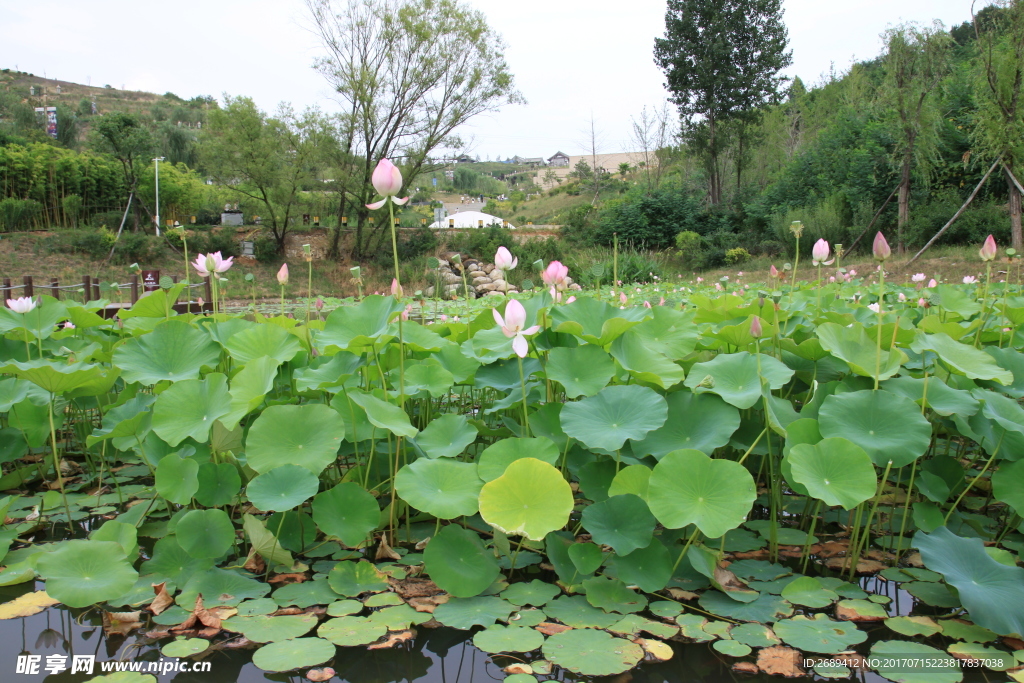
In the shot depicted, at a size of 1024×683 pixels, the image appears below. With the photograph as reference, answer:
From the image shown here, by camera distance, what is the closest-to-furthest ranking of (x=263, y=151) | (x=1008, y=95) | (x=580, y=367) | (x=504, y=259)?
(x=580, y=367) → (x=504, y=259) → (x=1008, y=95) → (x=263, y=151)

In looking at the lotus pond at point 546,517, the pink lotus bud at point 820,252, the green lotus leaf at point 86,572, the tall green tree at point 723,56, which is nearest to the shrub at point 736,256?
the tall green tree at point 723,56

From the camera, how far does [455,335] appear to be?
1938mm

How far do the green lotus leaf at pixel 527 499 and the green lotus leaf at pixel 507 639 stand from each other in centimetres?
16

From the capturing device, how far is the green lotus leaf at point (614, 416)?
1.13 meters

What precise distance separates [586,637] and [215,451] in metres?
0.90

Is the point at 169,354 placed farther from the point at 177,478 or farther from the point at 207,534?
the point at 207,534

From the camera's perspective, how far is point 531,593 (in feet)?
3.73

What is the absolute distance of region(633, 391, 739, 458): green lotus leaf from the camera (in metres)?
1.19

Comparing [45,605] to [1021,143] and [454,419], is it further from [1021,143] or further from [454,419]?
[1021,143]

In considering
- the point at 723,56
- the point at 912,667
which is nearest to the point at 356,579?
the point at 912,667

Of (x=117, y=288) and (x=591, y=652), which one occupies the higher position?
(x=117, y=288)

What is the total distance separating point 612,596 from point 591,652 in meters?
0.17

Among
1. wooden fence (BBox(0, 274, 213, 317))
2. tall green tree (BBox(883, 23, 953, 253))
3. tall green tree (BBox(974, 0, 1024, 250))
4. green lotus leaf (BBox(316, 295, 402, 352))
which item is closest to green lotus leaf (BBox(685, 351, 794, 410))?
green lotus leaf (BBox(316, 295, 402, 352))

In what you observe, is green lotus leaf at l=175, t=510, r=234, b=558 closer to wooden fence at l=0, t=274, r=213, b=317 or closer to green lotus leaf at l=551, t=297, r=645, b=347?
green lotus leaf at l=551, t=297, r=645, b=347
